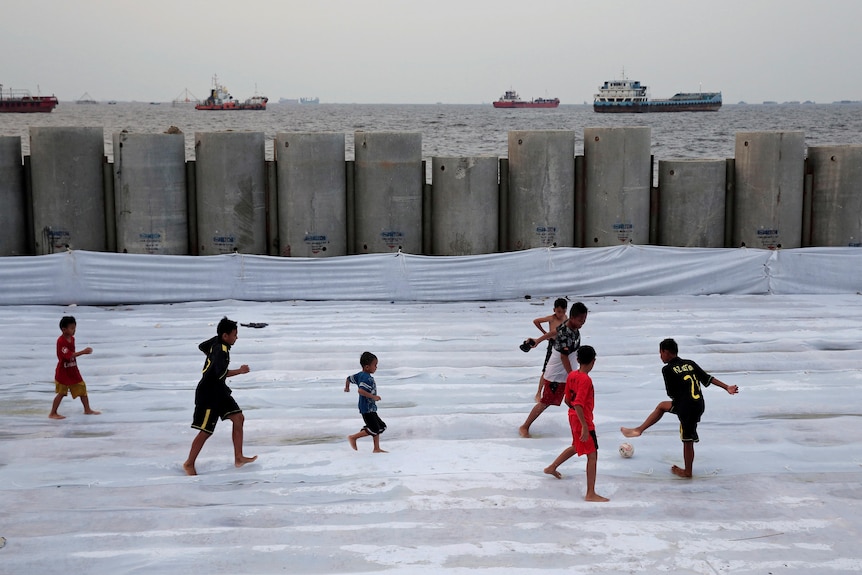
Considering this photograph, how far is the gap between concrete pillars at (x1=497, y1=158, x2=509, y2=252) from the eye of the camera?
16.4 meters

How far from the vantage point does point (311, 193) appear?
1584 centimetres

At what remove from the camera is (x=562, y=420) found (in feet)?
32.5

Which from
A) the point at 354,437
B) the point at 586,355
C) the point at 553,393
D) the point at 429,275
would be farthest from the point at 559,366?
the point at 429,275

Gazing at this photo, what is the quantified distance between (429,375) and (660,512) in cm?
401

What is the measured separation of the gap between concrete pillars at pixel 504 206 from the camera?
16.4 meters

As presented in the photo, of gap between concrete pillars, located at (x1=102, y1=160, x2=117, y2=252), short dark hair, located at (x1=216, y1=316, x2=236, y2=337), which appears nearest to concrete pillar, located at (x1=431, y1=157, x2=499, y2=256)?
gap between concrete pillars, located at (x1=102, y1=160, x2=117, y2=252)

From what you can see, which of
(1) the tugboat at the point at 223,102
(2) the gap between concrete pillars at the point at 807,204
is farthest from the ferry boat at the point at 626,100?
(2) the gap between concrete pillars at the point at 807,204

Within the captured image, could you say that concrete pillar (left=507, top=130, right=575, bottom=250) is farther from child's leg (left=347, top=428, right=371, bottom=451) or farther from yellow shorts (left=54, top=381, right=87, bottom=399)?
yellow shorts (left=54, top=381, right=87, bottom=399)

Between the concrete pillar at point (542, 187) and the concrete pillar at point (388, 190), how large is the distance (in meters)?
1.55

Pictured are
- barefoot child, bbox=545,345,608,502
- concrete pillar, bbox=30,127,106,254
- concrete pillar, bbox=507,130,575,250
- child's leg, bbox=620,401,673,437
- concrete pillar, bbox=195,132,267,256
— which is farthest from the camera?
concrete pillar, bbox=507,130,575,250

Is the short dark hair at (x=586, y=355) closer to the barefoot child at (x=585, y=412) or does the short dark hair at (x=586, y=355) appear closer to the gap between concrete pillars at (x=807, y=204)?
the barefoot child at (x=585, y=412)

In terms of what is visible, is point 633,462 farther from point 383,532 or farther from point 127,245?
point 127,245

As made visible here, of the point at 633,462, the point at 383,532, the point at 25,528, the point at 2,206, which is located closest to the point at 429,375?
the point at 633,462

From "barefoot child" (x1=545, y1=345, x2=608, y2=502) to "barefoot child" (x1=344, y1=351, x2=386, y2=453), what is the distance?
1699 mm
